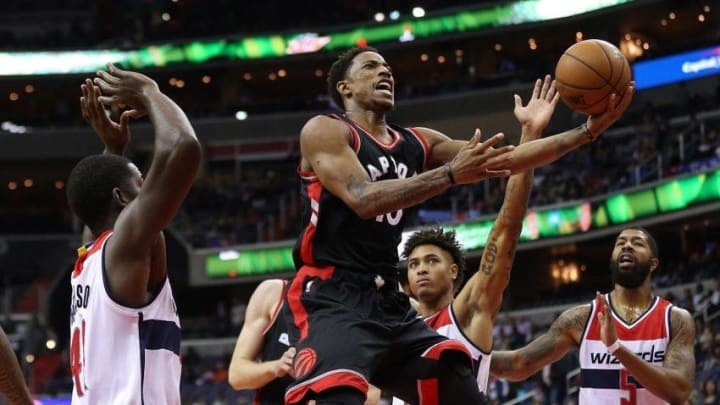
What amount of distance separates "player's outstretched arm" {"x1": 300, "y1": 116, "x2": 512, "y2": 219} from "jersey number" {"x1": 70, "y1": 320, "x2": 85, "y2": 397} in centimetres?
160

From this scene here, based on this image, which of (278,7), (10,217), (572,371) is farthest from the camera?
(278,7)

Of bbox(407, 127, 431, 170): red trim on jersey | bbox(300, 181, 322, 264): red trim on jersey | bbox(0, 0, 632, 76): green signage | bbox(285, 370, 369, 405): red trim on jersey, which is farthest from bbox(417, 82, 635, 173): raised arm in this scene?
bbox(0, 0, 632, 76): green signage

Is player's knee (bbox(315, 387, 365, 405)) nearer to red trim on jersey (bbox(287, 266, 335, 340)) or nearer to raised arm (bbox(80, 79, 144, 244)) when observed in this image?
red trim on jersey (bbox(287, 266, 335, 340))

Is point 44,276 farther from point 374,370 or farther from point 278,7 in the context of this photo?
point 374,370

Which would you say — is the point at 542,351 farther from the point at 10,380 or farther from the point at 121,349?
the point at 121,349

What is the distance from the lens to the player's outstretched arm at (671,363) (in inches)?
292

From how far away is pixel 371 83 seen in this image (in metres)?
6.50

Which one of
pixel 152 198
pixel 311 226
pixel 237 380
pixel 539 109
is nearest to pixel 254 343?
pixel 237 380

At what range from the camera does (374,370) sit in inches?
236

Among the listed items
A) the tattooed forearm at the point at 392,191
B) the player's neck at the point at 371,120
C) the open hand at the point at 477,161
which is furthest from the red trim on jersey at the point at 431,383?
the player's neck at the point at 371,120

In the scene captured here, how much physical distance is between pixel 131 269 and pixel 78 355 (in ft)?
1.58

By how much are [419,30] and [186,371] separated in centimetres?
1545

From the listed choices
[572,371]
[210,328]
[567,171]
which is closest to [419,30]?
[567,171]

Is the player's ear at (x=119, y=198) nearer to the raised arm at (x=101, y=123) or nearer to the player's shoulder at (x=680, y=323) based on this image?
the raised arm at (x=101, y=123)
